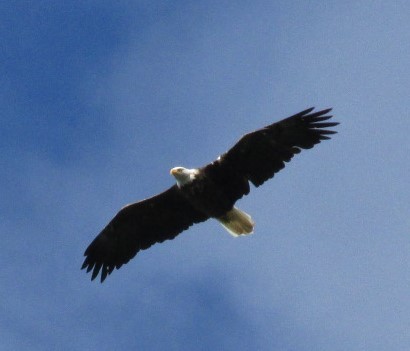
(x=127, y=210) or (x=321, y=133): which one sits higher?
(x=127, y=210)

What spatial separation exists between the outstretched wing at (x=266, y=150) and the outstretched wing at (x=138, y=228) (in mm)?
983

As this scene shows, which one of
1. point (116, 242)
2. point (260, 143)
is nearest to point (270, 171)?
point (260, 143)

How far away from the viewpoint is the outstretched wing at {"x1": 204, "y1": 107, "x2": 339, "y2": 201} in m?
19.0

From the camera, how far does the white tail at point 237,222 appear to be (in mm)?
19719

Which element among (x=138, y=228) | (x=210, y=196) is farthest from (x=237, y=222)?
(x=138, y=228)

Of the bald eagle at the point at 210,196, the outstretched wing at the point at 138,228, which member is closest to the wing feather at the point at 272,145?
the bald eagle at the point at 210,196

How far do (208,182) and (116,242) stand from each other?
7.27 ft

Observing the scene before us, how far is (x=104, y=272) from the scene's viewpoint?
2081 cm

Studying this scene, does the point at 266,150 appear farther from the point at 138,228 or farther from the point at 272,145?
the point at 138,228

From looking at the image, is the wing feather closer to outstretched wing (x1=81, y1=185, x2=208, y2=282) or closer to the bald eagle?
the bald eagle

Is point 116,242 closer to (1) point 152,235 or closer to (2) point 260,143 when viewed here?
(1) point 152,235

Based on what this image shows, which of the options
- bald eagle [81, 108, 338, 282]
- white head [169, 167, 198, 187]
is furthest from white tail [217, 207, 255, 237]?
white head [169, 167, 198, 187]

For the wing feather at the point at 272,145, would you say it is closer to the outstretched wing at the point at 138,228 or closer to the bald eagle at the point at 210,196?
the bald eagle at the point at 210,196

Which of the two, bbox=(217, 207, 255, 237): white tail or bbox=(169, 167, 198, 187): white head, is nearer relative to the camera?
bbox=(169, 167, 198, 187): white head
